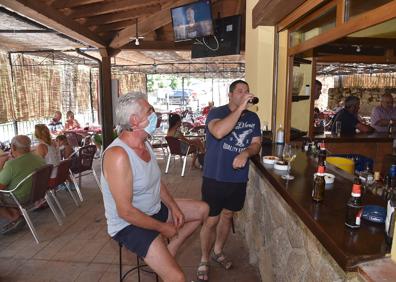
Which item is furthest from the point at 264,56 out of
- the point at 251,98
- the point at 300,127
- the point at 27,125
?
the point at 27,125

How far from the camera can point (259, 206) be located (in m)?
2.62

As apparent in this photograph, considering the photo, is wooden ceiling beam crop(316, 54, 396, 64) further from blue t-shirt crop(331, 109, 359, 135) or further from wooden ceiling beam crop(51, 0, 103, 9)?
wooden ceiling beam crop(51, 0, 103, 9)

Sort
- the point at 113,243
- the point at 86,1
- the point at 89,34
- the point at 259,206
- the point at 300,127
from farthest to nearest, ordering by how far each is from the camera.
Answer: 1. the point at 89,34
2. the point at 86,1
3. the point at 300,127
4. the point at 113,243
5. the point at 259,206

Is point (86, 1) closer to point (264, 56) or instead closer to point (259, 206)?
point (264, 56)

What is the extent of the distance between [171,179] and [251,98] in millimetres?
3817

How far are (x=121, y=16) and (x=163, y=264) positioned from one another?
462 cm

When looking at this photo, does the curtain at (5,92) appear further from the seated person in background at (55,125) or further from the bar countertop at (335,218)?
the bar countertop at (335,218)

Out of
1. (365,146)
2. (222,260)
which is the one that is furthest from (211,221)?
(365,146)

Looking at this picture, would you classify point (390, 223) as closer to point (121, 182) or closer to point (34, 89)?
point (121, 182)

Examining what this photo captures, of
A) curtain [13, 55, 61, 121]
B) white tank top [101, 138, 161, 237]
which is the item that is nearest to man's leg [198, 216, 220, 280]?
white tank top [101, 138, 161, 237]

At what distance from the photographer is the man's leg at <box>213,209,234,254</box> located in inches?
106

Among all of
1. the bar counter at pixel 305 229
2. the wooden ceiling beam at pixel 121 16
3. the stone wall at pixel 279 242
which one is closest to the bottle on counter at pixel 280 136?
the bar counter at pixel 305 229

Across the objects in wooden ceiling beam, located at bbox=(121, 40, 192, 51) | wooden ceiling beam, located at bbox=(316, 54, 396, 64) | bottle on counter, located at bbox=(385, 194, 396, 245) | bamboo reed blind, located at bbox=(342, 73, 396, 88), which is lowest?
bottle on counter, located at bbox=(385, 194, 396, 245)

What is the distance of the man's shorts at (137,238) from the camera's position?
1.80 m
